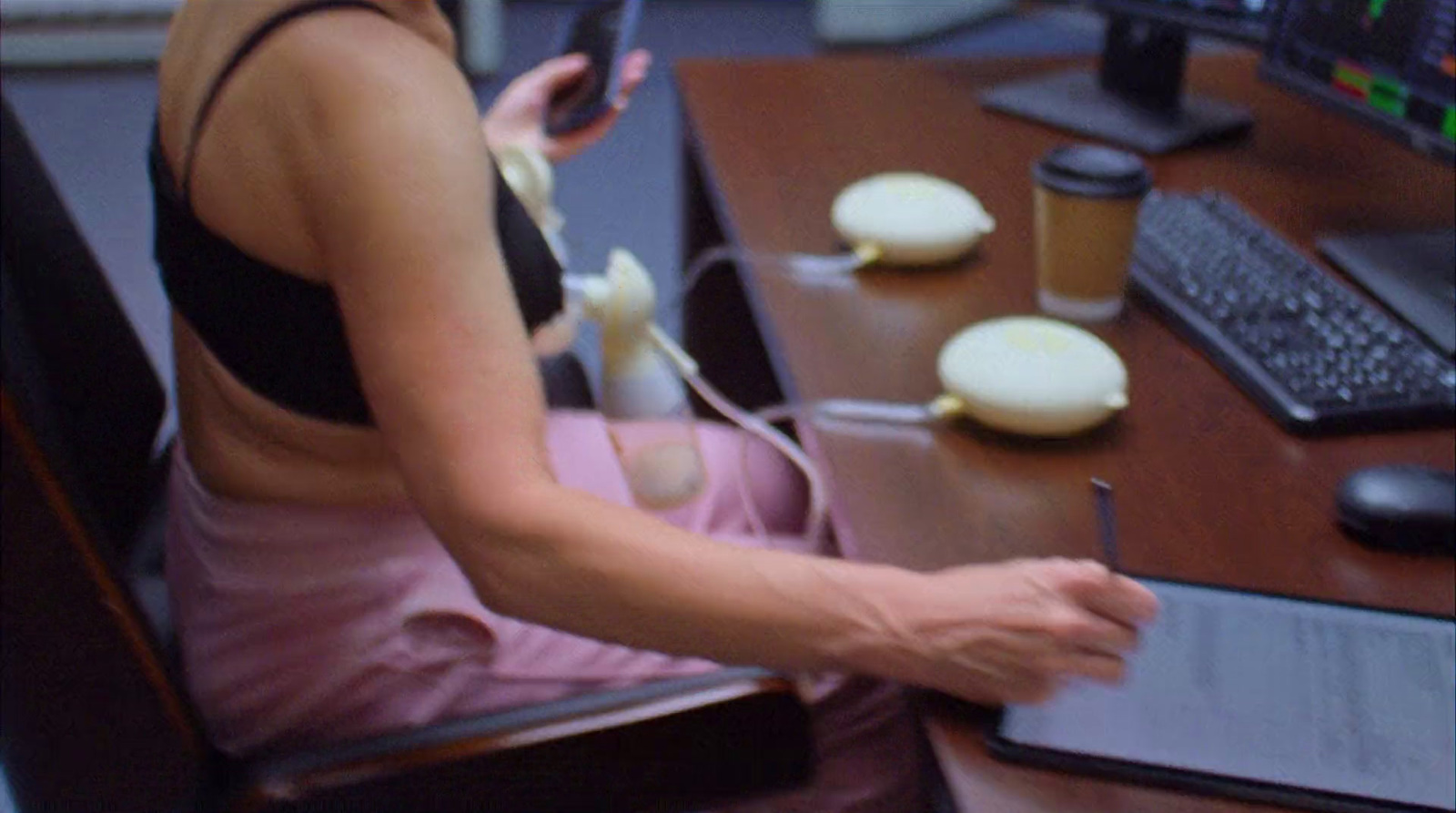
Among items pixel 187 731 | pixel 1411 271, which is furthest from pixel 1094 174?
pixel 187 731

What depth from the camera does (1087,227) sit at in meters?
0.98

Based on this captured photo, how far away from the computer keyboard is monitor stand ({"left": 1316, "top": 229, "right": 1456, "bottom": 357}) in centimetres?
2

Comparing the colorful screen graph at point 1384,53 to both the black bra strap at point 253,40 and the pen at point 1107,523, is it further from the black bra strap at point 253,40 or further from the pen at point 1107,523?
the black bra strap at point 253,40

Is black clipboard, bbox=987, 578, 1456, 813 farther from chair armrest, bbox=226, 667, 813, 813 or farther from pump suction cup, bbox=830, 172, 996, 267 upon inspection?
pump suction cup, bbox=830, 172, 996, 267

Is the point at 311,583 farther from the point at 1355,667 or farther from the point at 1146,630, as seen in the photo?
the point at 1355,667

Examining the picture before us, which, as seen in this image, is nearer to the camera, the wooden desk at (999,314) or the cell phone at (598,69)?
the wooden desk at (999,314)

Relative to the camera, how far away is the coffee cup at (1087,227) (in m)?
0.97

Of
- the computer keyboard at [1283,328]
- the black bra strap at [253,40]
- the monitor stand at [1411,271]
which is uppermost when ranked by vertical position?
the black bra strap at [253,40]

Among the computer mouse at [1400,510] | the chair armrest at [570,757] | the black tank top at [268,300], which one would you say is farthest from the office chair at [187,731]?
the computer mouse at [1400,510]

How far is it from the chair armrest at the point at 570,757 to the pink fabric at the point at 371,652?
0.22 feet

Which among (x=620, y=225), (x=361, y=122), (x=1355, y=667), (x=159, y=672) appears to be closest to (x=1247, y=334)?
(x=1355, y=667)

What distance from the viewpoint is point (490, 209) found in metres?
0.73

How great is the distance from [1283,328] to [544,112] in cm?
70

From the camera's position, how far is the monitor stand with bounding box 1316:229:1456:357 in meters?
1.00
